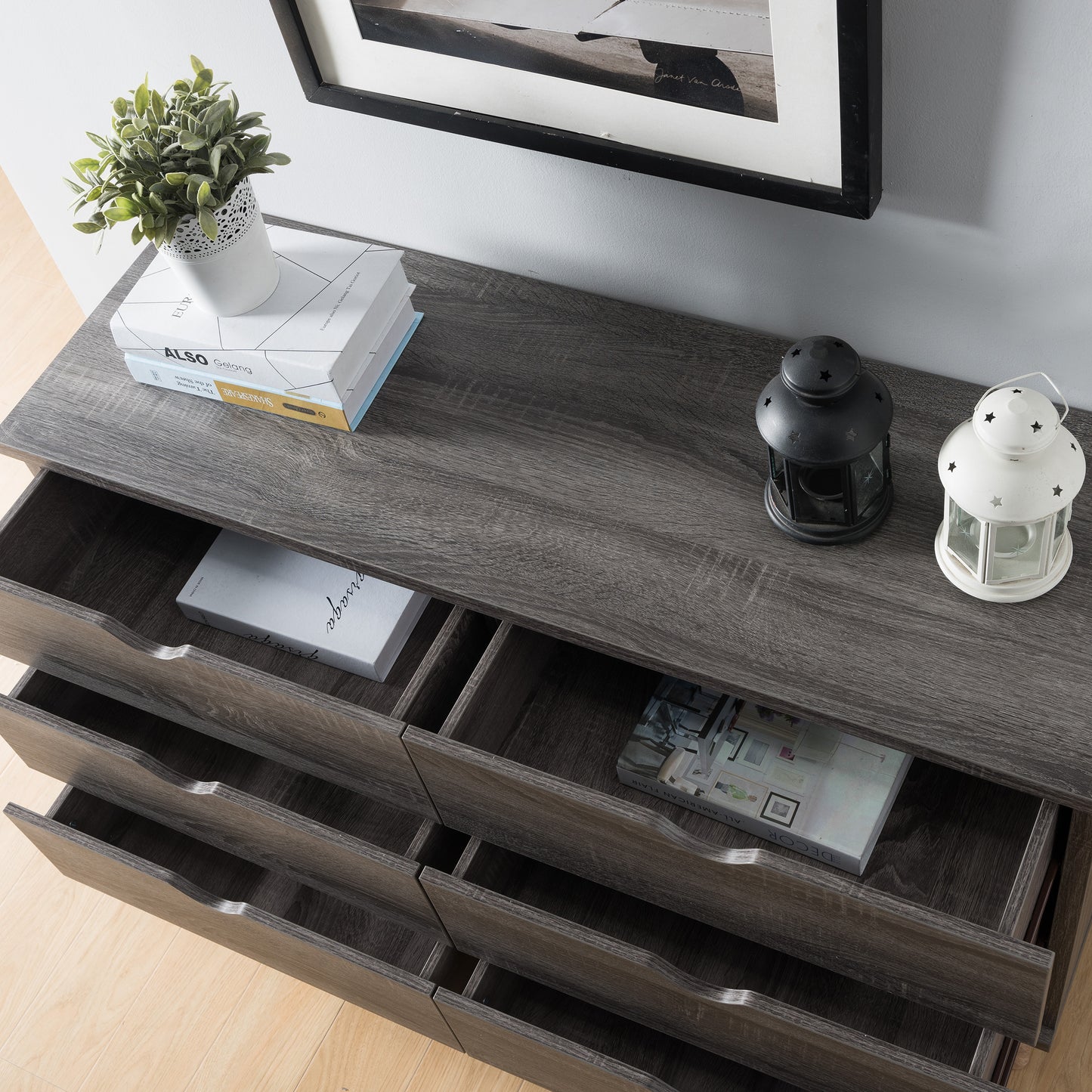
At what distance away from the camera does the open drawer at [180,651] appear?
1.08 m

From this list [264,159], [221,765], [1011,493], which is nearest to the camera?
[1011,493]

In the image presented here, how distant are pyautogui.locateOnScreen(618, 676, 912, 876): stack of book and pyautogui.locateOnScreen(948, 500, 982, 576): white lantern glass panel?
191 millimetres

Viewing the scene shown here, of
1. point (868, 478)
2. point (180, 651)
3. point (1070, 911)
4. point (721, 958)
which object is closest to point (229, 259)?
point (180, 651)

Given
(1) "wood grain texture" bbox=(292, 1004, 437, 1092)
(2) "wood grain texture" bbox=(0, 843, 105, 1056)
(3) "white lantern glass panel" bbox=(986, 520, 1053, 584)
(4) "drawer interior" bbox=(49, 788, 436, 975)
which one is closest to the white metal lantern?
(3) "white lantern glass panel" bbox=(986, 520, 1053, 584)

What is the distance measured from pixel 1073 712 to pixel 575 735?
1.52ft

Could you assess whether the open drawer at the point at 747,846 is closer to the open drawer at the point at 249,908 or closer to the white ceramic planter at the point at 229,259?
the open drawer at the point at 249,908

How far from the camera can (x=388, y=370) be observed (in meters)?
1.16

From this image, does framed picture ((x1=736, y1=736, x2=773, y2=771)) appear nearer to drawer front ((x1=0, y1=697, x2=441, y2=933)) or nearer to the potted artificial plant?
drawer front ((x1=0, y1=697, x2=441, y2=933))

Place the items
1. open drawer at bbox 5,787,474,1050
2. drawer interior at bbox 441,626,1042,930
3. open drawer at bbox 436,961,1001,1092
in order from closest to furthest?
drawer interior at bbox 441,626,1042,930
open drawer at bbox 436,961,1001,1092
open drawer at bbox 5,787,474,1050

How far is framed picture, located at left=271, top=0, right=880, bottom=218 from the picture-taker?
2.86ft

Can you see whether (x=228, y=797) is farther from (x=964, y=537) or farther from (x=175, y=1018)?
(x=964, y=537)

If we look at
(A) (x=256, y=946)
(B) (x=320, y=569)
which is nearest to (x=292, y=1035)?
(A) (x=256, y=946)

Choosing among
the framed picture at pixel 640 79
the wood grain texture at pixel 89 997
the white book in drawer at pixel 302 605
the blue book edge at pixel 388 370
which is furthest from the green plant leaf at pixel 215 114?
the wood grain texture at pixel 89 997

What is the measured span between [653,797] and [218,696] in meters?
0.41
